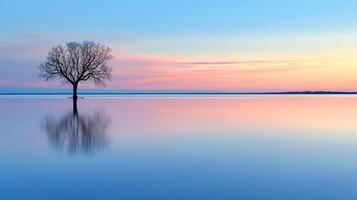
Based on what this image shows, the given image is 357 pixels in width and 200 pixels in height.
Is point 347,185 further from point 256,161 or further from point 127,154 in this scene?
point 127,154

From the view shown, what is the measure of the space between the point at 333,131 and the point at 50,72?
42437 mm

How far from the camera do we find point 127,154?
9.78 metres

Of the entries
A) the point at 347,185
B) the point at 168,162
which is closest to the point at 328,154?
the point at 347,185

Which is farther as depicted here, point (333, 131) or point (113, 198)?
point (333, 131)

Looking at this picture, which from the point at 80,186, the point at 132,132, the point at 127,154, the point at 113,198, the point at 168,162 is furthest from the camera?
the point at 132,132

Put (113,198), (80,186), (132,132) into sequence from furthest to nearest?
(132,132) → (80,186) → (113,198)

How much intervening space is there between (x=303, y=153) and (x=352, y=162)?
145 cm

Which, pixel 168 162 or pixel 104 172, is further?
pixel 168 162

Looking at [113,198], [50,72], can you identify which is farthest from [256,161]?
[50,72]

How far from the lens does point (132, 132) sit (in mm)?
14859

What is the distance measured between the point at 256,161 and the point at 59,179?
14.3 ft

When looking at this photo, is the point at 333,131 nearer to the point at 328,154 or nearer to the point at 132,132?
the point at 328,154

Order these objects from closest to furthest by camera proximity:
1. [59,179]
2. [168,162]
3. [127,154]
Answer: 1. [59,179]
2. [168,162]
3. [127,154]

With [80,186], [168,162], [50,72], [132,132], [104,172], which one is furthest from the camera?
[50,72]
